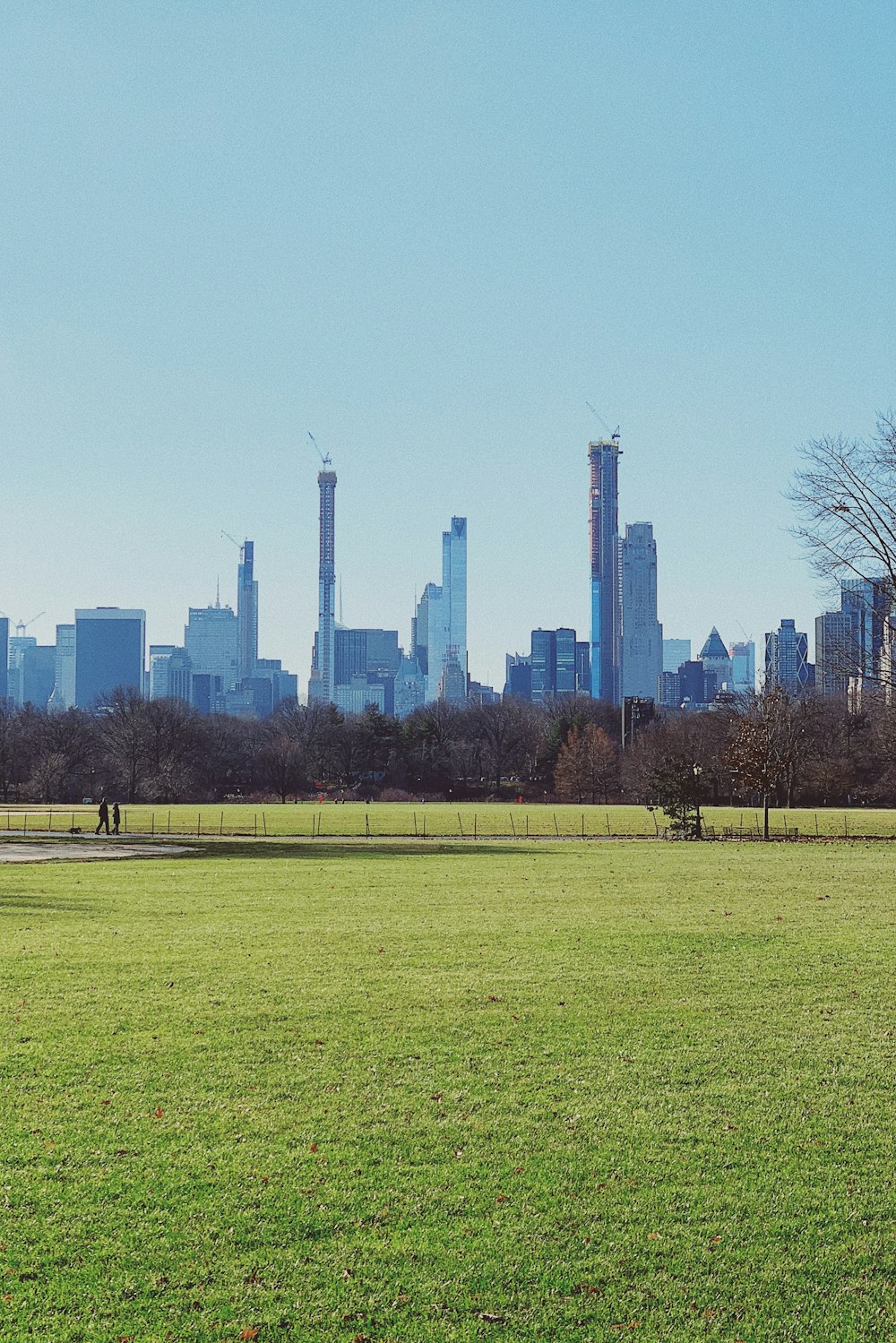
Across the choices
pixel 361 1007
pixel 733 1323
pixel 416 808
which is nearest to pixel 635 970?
pixel 361 1007

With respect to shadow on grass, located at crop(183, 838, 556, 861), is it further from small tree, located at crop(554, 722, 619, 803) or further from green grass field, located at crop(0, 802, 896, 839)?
small tree, located at crop(554, 722, 619, 803)

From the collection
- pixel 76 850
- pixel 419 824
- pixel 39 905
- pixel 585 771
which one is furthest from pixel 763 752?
pixel 585 771

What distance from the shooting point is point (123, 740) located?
4688 inches

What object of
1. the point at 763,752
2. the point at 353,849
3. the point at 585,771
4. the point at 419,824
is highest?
the point at 763,752

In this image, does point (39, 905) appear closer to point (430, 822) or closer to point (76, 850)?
point (76, 850)

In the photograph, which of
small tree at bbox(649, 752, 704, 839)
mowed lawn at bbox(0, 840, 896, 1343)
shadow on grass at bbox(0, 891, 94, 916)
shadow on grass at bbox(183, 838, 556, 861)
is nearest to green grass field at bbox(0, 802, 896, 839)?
small tree at bbox(649, 752, 704, 839)

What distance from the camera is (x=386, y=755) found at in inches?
5295

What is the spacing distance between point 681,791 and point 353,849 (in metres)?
15.7

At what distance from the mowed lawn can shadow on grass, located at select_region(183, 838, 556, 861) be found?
21.4 metres

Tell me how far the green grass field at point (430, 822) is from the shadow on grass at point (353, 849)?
8.24m

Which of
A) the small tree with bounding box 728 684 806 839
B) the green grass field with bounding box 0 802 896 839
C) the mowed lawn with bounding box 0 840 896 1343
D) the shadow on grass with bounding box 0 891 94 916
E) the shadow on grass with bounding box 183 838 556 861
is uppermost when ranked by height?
the small tree with bounding box 728 684 806 839

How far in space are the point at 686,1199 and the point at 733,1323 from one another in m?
1.42

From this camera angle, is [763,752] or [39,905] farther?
[763,752]

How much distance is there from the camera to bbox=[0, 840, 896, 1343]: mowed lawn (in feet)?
19.3
